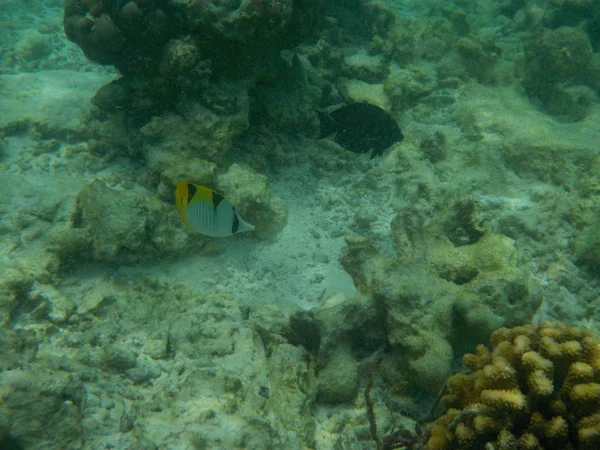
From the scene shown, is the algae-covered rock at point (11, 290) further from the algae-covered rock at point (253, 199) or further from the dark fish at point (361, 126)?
the dark fish at point (361, 126)

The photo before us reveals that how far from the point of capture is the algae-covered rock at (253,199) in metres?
3.96

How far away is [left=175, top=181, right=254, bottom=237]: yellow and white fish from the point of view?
2168 millimetres

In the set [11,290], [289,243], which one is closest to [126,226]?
[11,290]

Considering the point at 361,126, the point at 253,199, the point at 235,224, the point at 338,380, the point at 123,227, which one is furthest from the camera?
the point at 361,126

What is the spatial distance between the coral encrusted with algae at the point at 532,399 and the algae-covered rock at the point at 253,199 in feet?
8.39

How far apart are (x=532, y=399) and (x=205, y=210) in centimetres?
213

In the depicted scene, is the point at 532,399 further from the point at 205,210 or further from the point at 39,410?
the point at 39,410

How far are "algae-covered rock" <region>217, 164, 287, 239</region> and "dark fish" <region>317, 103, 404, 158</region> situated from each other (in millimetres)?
1027

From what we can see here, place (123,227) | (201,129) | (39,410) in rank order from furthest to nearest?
(201,129) → (123,227) → (39,410)

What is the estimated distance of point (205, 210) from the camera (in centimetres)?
222

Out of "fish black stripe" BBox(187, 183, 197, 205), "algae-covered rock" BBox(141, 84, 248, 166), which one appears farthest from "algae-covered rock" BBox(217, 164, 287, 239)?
"fish black stripe" BBox(187, 183, 197, 205)

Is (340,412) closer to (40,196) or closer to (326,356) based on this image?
(326,356)

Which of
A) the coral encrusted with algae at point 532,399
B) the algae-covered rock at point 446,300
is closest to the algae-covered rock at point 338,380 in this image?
the algae-covered rock at point 446,300

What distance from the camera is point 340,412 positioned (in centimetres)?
274
